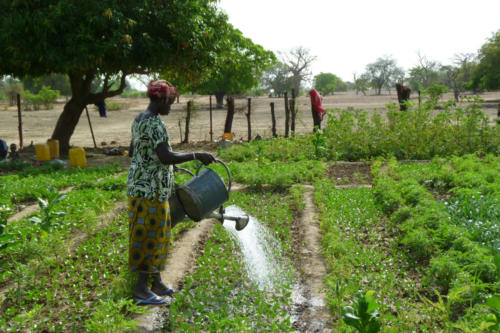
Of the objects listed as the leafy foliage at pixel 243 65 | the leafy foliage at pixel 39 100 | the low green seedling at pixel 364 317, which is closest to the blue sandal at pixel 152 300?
the low green seedling at pixel 364 317

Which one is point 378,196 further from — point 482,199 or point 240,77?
point 240,77

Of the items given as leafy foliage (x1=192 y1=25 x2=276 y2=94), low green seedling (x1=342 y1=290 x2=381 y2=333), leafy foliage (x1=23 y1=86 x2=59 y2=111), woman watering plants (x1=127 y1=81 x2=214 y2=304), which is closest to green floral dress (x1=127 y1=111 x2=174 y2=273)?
woman watering plants (x1=127 y1=81 x2=214 y2=304)

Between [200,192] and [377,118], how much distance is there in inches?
303

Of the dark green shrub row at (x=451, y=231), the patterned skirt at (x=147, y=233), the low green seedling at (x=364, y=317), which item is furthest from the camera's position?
the patterned skirt at (x=147, y=233)

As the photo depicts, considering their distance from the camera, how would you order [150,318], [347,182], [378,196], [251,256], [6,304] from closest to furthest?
[150,318] → [6,304] → [251,256] → [378,196] → [347,182]

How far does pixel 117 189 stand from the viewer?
23.9 feet

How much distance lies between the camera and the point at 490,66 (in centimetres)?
3206

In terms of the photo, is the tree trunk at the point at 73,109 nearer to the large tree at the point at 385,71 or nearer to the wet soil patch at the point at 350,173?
the wet soil patch at the point at 350,173

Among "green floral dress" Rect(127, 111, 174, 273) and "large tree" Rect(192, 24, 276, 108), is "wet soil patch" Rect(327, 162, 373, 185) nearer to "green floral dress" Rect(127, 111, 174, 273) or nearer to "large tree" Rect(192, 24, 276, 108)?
"green floral dress" Rect(127, 111, 174, 273)

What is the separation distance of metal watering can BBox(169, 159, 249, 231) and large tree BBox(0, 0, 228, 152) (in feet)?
22.6

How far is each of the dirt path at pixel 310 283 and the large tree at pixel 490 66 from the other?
32.1 metres

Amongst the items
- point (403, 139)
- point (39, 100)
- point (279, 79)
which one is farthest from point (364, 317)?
point (279, 79)

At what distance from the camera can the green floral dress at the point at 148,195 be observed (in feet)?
10.8

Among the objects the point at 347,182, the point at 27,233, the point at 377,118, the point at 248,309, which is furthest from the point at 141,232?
the point at 377,118
